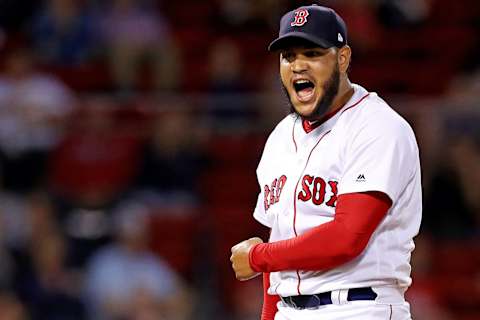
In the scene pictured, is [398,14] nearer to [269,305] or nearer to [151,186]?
[151,186]

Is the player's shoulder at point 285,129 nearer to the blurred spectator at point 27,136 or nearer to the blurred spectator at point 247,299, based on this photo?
the blurred spectator at point 247,299

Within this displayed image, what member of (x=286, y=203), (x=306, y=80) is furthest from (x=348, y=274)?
(x=306, y=80)

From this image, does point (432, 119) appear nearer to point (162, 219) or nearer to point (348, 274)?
point (162, 219)

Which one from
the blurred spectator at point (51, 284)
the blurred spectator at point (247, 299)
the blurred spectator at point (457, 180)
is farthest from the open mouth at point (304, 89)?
the blurred spectator at point (457, 180)

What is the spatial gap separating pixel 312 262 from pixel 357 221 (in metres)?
0.19

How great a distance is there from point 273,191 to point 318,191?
251mm

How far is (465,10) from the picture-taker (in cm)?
1037

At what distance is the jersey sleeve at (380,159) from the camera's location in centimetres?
321

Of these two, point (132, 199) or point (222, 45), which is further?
point (222, 45)

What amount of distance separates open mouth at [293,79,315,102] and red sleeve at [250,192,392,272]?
342 millimetres

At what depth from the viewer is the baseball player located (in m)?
3.23

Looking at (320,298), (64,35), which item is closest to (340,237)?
(320,298)

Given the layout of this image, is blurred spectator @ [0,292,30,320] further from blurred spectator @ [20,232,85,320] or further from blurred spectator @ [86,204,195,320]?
blurred spectator @ [86,204,195,320]

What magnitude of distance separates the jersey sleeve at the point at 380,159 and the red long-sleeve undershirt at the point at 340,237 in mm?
33
